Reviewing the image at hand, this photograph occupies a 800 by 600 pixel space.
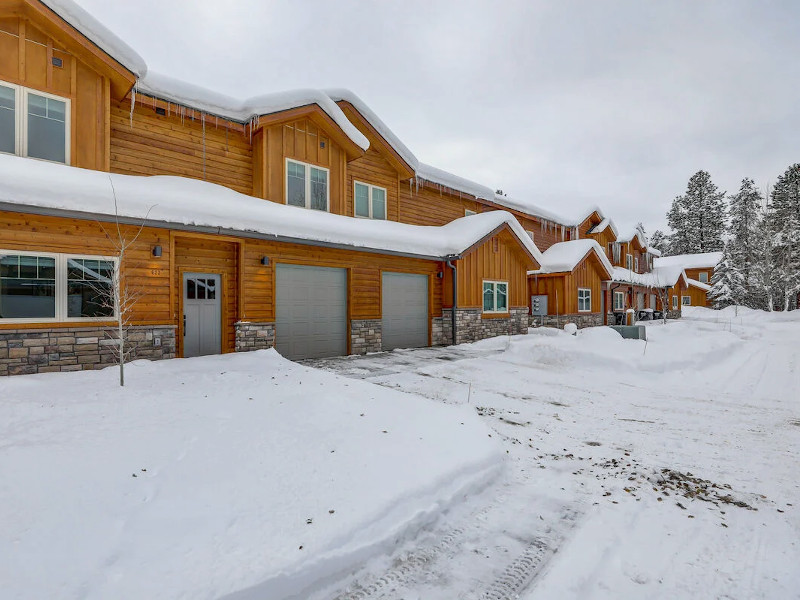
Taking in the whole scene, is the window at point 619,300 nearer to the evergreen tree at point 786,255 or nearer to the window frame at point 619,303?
the window frame at point 619,303

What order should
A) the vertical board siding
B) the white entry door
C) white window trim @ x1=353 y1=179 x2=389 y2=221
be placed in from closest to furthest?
the vertical board siding < the white entry door < white window trim @ x1=353 y1=179 x2=389 y2=221

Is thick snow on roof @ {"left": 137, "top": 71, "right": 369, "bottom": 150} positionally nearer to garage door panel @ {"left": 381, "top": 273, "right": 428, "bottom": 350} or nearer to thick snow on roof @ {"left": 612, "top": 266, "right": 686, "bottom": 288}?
garage door panel @ {"left": 381, "top": 273, "right": 428, "bottom": 350}

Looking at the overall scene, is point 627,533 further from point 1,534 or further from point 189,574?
point 1,534

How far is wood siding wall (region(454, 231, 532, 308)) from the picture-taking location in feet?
45.6

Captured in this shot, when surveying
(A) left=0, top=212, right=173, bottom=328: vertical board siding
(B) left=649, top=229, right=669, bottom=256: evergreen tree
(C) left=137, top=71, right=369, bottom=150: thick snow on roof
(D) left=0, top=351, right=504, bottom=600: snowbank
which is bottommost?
(D) left=0, top=351, right=504, bottom=600: snowbank

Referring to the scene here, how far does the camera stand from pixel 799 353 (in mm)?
12562

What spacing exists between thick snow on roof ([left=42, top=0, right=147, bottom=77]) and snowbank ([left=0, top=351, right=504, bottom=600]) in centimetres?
698

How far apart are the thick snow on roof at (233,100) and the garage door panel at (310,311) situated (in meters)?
4.31

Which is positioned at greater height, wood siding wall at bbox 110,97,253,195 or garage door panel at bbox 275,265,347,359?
wood siding wall at bbox 110,97,253,195

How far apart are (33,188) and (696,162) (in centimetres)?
6379

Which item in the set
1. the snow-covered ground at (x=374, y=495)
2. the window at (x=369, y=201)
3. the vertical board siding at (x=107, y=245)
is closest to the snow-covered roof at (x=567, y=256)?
the window at (x=369, y=201)

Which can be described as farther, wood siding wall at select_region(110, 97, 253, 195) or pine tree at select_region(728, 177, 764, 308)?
pine tree at select_region(728, 177, 764, 308)

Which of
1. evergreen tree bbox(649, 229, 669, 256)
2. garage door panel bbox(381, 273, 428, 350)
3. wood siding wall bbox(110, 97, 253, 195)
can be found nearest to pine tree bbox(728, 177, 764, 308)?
evergreen tree bbox(649, 229, 669, 256)

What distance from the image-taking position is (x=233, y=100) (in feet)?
33.5
